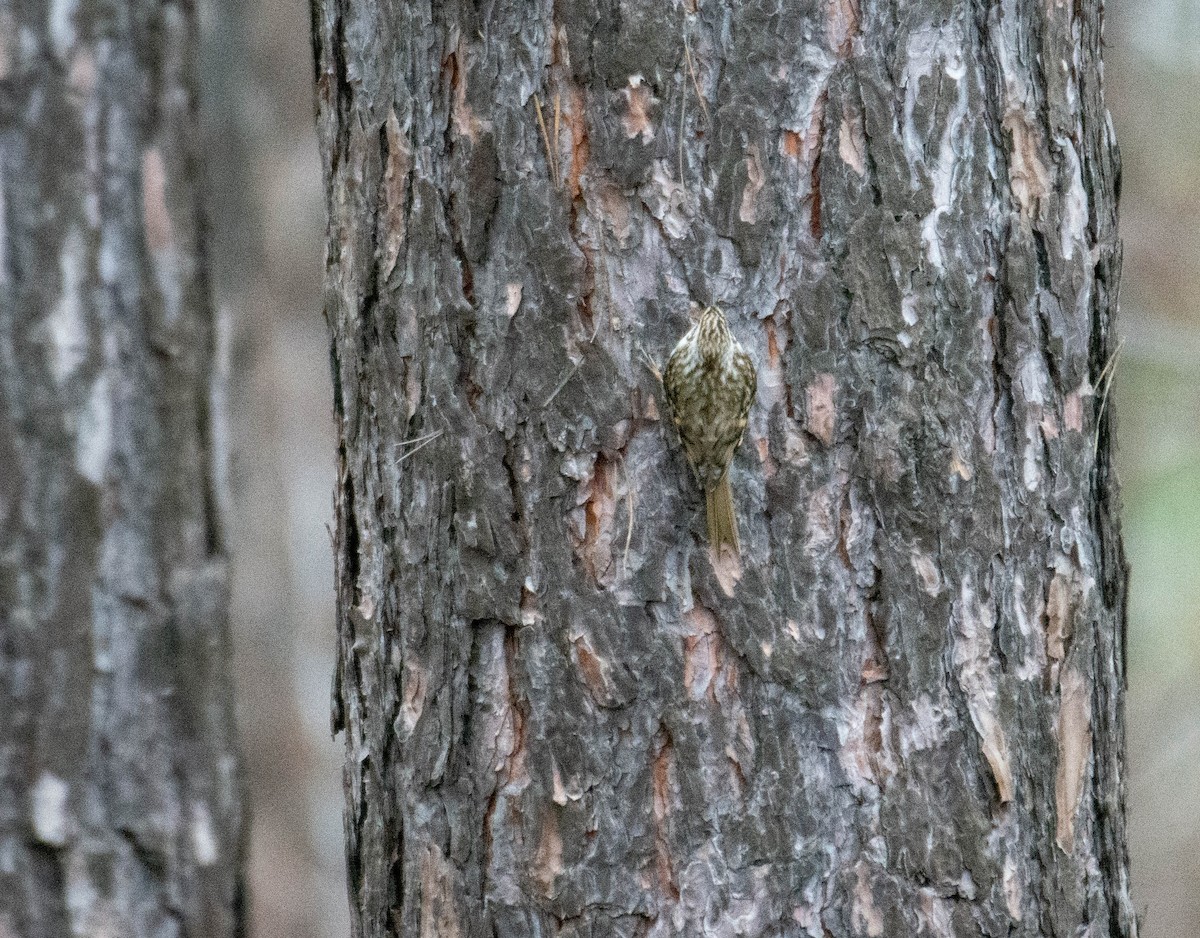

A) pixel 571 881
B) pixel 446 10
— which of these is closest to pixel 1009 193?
pixel 446 10

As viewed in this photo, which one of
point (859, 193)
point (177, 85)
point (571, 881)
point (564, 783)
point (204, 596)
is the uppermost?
point (177, 85)

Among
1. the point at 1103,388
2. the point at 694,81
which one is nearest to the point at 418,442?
the point at 694,81

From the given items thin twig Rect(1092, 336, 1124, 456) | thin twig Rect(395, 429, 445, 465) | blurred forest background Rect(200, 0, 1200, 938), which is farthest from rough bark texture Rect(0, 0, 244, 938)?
blurred forest background Rect(200, 0, 1200, 938)

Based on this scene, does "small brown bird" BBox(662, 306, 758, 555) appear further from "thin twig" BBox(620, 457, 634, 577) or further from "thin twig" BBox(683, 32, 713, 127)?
"thin twig" BBox(683, 32, 713, 127)

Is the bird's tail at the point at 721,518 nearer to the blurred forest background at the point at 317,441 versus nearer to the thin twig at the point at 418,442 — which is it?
the thin twig at the point at 418,442

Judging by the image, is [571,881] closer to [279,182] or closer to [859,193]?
[859,193]

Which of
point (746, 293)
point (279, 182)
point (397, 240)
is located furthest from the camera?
point (279, 182)

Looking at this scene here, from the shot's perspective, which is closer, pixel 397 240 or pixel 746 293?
pixel 746 293
